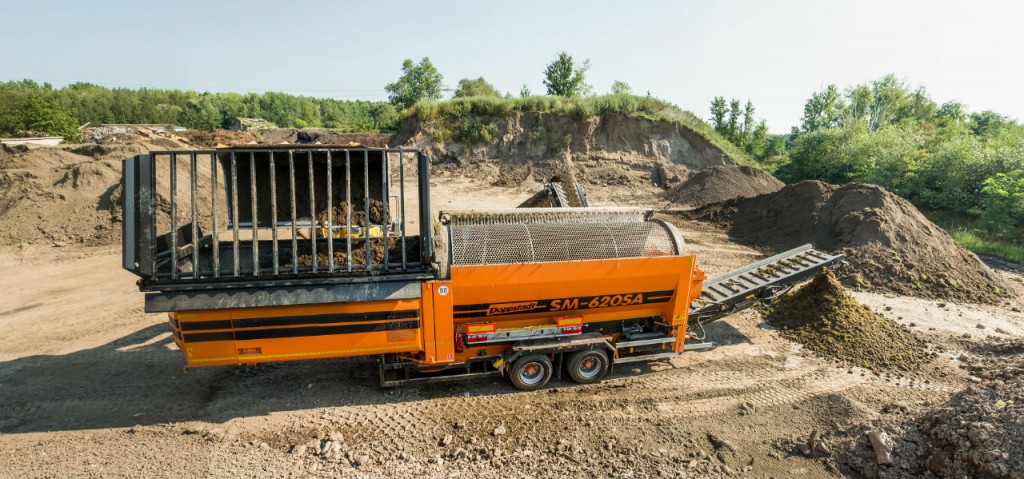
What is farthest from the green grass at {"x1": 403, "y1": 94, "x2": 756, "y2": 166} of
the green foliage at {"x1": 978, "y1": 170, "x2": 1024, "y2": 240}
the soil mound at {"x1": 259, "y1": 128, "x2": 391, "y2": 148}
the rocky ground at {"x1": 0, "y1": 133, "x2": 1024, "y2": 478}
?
the rocky ground at {"x1": 0, "y1": 133, "x2": 1024, "y2": 478}

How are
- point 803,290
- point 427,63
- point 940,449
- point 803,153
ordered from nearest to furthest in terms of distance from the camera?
point 940,449
point 803,290
point 803,153
point 427,63

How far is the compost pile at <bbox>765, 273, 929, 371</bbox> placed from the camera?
7059 millimetres

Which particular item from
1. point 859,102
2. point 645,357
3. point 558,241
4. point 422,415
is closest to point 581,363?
point 645,357

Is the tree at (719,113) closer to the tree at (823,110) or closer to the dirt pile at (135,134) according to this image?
the tree at (823,110)

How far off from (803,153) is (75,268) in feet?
98.4

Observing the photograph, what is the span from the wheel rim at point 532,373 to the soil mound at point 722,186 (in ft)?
50.1

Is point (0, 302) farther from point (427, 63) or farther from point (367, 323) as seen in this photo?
point (427, 63)

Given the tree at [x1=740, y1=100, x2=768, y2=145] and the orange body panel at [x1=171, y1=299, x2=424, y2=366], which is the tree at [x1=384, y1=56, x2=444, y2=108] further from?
the orange body panel at [x1=171, y1=299, x2=424, y2=366]

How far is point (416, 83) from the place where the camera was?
49.0 metres

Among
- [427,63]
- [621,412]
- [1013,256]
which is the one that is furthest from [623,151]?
[427,63]

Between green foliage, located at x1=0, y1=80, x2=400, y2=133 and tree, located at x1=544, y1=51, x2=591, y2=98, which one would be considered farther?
green foliage, located at x1=0, y1=80, x2=400, y2=133

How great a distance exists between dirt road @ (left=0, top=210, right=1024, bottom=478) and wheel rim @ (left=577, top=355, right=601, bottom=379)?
19cm

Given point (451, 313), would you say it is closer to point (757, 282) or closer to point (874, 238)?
point (757, 282)

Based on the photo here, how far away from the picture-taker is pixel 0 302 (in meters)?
9.77
